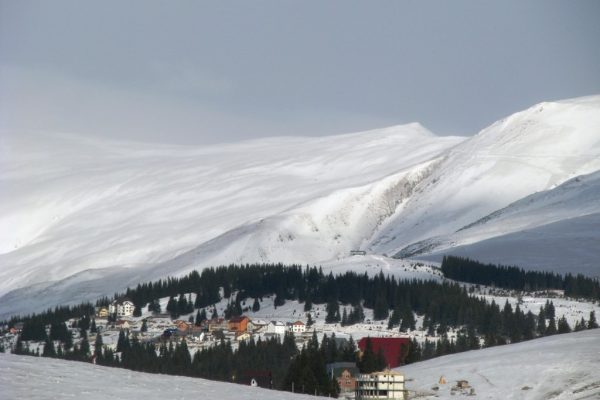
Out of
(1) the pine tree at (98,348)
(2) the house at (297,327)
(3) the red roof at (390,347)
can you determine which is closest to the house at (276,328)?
(2) the house at (297,327)

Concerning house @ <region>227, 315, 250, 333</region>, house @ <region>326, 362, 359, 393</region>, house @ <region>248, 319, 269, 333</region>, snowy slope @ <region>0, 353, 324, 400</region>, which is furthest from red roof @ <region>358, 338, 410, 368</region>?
snowy slope @ <region>0, 353, 324, 400</region>

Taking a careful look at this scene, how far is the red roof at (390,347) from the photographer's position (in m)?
135

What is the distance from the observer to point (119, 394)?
6347 centimetres

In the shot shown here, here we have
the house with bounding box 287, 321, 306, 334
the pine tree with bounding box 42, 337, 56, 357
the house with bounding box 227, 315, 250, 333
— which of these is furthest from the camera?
the house with bounding box 227, 315, 250, 333

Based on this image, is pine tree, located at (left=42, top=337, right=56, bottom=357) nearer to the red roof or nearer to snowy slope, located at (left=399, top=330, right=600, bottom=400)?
the red roof

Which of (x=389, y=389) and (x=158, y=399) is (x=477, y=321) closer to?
(x=389, y=389)

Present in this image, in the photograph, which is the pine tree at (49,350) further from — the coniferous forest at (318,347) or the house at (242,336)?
the house at (242,336)

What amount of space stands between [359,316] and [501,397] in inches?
4230

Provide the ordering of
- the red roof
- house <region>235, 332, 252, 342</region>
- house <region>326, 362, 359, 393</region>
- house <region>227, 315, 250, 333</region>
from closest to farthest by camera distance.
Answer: house <region>326, 362, 359, 393</region> < the red roof < house <region>235, 332, 252, 342</region> < house <region>227, 315, 250, 333</region>

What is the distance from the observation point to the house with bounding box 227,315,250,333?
185637 millimetres

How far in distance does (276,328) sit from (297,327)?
430 centimetres

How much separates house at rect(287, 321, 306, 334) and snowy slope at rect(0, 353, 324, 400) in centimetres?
10725

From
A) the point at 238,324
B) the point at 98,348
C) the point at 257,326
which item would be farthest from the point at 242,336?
the point at 98,348

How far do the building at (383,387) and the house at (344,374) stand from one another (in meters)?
5.15
